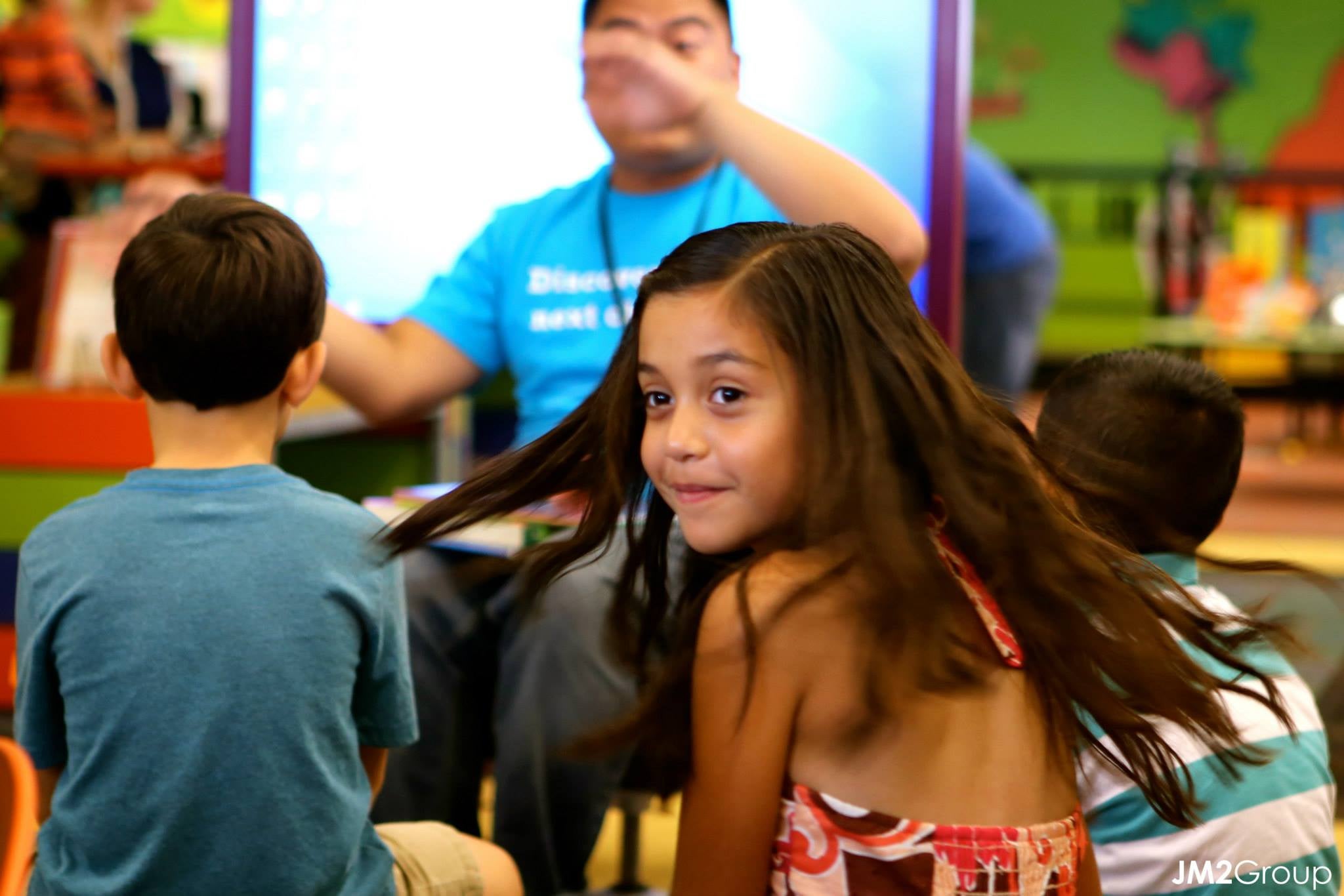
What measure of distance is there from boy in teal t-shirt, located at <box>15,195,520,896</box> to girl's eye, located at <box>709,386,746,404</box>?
285 millimetres

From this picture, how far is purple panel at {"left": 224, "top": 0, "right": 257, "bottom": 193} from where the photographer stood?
159cm

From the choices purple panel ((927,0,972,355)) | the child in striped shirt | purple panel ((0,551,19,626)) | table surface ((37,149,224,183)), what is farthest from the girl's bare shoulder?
table surface ((37,149,224,183))

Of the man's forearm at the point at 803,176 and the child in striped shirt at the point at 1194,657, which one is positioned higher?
the man's forearm at the point at 803,176

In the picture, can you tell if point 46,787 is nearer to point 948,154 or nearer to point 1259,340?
point 948,154

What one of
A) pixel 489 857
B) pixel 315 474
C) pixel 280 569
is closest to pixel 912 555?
pixel 280 569

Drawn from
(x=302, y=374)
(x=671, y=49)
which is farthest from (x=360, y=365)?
(x=671, y=49)

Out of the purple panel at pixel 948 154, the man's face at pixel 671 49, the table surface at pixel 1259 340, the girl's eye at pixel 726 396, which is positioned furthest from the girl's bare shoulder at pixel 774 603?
the table surface at pixel 1259 340

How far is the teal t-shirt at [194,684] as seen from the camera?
0.91 metres

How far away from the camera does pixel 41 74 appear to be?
3.38 meters

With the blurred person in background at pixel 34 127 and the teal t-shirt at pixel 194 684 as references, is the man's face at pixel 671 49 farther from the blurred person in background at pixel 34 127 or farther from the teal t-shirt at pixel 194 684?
the blurred person in background at pixel 34 127

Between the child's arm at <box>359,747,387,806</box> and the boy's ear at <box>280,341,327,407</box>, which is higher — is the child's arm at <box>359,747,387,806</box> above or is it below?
below

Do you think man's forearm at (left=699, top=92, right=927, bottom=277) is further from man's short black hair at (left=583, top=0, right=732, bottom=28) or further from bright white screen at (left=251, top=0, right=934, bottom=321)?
bright white screen at (left=251, top=0, right=934, bottom=321)

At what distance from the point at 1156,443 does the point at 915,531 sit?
405mm

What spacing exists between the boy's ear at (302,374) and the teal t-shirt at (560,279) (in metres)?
0.40
